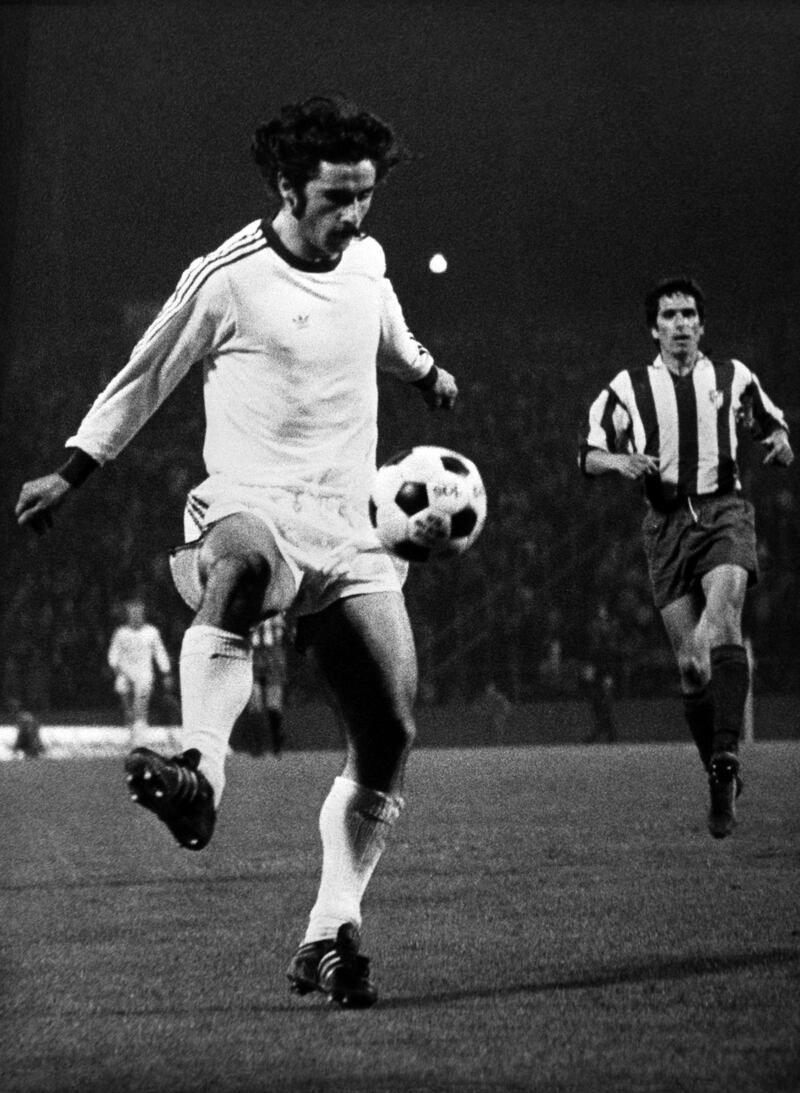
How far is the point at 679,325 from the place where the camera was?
7.21m

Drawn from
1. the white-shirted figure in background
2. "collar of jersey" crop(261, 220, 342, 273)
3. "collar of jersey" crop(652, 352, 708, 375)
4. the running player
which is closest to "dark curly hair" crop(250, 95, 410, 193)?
"collar of jersey" crop(261, 220, 342, 273)

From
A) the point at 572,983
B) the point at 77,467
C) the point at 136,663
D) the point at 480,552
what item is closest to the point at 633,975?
the point at 572,983

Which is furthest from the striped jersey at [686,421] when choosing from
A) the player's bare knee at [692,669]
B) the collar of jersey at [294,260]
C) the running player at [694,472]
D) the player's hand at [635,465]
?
the collar of jersey at [294,260]

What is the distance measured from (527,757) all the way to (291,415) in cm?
1204

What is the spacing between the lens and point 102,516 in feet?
80.5

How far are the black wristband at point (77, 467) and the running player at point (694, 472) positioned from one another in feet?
10.7

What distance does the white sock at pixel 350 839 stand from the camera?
3.86 metres

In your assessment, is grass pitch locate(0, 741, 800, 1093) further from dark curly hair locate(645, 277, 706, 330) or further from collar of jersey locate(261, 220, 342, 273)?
dark curly hair locate(645, 277, 706, 330)

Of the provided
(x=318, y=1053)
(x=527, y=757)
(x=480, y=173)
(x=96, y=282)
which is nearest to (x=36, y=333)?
(x=96, y=282)

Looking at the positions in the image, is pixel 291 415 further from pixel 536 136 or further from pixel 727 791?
pixel 536 136

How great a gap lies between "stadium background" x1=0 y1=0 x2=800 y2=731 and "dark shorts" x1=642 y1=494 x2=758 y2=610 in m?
12.8

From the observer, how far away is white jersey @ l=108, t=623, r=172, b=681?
17.6m

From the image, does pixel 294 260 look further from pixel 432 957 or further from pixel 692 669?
pixel 692 669

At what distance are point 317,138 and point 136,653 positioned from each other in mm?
14223
